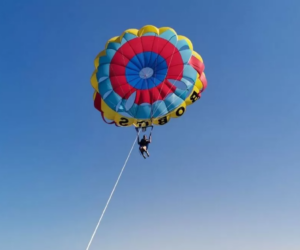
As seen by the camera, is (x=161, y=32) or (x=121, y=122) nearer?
(x=161, y=32)

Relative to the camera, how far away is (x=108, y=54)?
12.7m

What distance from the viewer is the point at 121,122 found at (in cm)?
1358

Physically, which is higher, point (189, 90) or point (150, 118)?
point (189, 90)

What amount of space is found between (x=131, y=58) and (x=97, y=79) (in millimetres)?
1845

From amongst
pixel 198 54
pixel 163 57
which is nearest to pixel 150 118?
pixel 163 57

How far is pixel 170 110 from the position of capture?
13641 mm

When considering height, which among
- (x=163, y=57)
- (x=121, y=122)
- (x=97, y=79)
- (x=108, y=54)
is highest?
(x=163, y=57)

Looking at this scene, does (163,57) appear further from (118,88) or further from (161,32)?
(118,88)

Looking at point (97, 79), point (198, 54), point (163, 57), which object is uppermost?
point (198, 54)

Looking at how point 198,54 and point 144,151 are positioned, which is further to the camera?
point 198,54

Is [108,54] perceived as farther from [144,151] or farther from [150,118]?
[144,151]

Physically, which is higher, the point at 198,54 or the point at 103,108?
the point at 198,54

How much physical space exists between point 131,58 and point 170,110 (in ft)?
10.1

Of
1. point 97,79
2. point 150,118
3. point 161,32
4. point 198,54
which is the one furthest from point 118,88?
point 198,54
